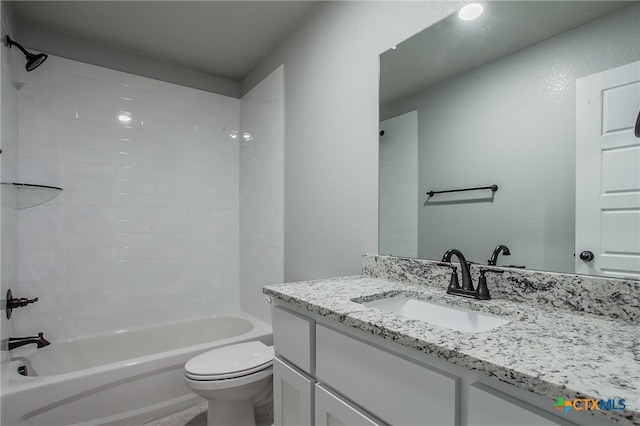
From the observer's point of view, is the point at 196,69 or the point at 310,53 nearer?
A: the point at 310,53

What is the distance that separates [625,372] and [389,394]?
0.47m

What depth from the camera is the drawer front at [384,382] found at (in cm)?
68

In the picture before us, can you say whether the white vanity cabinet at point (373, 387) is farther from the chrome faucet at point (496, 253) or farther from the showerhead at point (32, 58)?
the showerhead at point (32, 58)

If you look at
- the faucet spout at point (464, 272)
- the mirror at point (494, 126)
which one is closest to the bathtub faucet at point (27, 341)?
the mirror at point (494, 126)

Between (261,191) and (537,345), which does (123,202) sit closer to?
(261,191)

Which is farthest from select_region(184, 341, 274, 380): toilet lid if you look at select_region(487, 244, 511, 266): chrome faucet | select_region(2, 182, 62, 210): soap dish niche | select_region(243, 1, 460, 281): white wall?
select_region(2, 182, 62, 210): soap dish niche

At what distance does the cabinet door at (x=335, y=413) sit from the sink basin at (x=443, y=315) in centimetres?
33

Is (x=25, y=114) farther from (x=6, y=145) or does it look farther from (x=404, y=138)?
(x=404, y=138)

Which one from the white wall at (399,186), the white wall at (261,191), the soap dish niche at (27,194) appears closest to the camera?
the white wall at (399,186)

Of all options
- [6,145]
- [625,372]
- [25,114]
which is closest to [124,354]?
[6,145]

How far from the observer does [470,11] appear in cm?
123

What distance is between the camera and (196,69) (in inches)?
108

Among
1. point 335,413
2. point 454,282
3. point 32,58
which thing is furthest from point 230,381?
point 32,58

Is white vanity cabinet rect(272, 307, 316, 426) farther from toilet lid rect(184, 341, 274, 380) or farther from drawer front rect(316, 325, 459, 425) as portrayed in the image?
toilet lid rect(184, 341, 274, 380)
